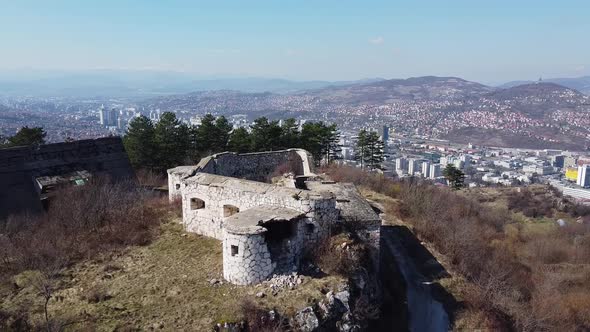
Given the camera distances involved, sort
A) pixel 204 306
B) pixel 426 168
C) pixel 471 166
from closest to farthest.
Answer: pixel 204 306, pixel 426 168, pixel 471 166

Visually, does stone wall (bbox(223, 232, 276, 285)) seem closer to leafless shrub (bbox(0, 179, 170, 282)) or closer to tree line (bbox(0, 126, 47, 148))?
leafless shrub (bbox(0, 179, 170, 282))

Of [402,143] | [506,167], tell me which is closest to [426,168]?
[506,167]

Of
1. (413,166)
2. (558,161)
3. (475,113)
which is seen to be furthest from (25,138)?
(475,113)

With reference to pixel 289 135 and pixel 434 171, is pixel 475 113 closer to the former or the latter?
pixel 434 171

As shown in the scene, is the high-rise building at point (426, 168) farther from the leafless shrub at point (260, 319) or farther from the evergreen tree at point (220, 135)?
the leafless shrub at point (260, 319)

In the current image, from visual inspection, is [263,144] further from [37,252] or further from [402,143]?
[402,143]

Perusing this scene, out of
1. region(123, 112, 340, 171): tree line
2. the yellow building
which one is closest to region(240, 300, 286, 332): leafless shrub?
region(123, 112, 340, 171): tree line
